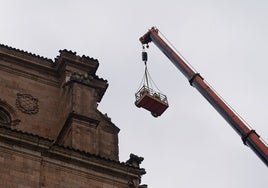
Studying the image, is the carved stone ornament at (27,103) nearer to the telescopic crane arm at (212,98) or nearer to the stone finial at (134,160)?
the stone finial at (134,160)

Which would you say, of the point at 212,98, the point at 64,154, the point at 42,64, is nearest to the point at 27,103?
the point at 42,64

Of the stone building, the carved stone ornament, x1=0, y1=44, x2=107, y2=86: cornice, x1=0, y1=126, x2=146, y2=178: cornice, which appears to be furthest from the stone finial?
x1=0, y1=44, x2=107, y2=86: cornice

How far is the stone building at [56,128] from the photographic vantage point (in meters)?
27.4

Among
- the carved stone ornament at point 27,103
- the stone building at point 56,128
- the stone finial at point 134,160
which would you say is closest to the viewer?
the stone building at point 56,128

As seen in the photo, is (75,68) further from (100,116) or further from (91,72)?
(100,116)

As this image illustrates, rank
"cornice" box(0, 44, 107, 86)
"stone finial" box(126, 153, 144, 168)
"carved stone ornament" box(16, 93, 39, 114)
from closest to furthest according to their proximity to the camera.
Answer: "stone finial" box(126, 153, 144, 168)
"carved stone ornament" box(16, 93, 39, 114)
"cornice" box(0, 44, 107, 86)

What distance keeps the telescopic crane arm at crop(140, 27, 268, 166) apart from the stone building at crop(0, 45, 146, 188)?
578cm

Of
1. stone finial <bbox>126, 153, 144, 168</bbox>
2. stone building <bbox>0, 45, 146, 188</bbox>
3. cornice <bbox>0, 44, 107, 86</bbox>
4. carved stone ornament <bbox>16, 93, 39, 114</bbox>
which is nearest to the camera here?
stone building <bbox>0, 45, 146, 188</bbox>

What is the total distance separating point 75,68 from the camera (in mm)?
35812

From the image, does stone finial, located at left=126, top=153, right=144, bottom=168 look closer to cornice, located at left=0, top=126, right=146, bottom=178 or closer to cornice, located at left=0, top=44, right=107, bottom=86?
cornice, located at left=0, top=126, right=146, bottom=178

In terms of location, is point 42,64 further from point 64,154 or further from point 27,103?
point 64,154

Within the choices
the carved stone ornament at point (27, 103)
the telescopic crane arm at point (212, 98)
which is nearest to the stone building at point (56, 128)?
the carved stone ornament at point (27, 103)

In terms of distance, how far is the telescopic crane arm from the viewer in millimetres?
33969

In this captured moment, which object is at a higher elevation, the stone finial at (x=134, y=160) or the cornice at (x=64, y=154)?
the stone finial at (x=134, y=160)
